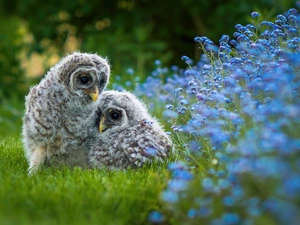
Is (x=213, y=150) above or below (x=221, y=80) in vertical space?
below

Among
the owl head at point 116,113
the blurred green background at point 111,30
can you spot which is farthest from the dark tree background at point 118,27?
the owl head at point 116,113

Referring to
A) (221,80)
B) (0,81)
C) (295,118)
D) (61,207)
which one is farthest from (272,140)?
(0,81)

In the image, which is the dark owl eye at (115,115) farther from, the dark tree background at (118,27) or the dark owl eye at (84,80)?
the dark tree background at (118,27)

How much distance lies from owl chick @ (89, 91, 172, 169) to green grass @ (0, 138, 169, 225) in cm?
30

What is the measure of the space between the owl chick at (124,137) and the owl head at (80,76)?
0.58ft

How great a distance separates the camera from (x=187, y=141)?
4.83 meters

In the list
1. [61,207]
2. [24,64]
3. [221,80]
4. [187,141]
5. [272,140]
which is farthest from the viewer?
[24,64]

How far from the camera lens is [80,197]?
329cm

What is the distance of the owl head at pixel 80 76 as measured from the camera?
4.28m

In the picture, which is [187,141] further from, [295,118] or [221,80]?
[295,118]

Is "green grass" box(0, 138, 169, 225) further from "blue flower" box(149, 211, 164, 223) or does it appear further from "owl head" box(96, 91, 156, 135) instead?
"owl head" box(96, 91, 156, 135)

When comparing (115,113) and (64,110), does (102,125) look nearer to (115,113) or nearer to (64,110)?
(115,113)

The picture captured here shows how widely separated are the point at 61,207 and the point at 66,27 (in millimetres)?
7277

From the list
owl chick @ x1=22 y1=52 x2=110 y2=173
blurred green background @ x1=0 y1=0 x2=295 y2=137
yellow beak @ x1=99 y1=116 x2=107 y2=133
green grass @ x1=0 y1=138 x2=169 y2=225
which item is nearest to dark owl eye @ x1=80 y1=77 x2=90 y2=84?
owl chick @ x1=22 y1=52 x2=110 y2=173
